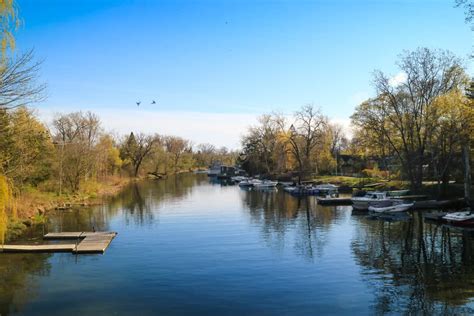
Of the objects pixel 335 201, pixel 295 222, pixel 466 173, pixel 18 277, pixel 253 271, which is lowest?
pixel 253 271

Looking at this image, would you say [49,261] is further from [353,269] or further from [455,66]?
[455,66]

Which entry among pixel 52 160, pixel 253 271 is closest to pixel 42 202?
pixel 52 160

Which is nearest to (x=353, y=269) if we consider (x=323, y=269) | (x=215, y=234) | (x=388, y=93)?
(x=323, y=269)

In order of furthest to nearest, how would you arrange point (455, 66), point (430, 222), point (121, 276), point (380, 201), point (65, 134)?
point (65, 134) < point (455, 66) < point (380, 201) < point (430, 222) < point (121, 276)

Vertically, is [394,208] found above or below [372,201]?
below

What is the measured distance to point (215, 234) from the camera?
115 feet

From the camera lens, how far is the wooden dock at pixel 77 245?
92.6ft

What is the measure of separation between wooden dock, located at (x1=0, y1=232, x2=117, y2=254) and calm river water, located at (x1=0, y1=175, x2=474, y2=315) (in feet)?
2.60

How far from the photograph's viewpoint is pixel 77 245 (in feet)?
96.5

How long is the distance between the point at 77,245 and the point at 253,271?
13.3 m

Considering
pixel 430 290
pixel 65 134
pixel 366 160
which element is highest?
pixel 65 134

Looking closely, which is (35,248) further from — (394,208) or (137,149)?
(137,149)

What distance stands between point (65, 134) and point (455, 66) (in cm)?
7403

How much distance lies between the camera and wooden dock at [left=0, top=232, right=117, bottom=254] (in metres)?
28.2
